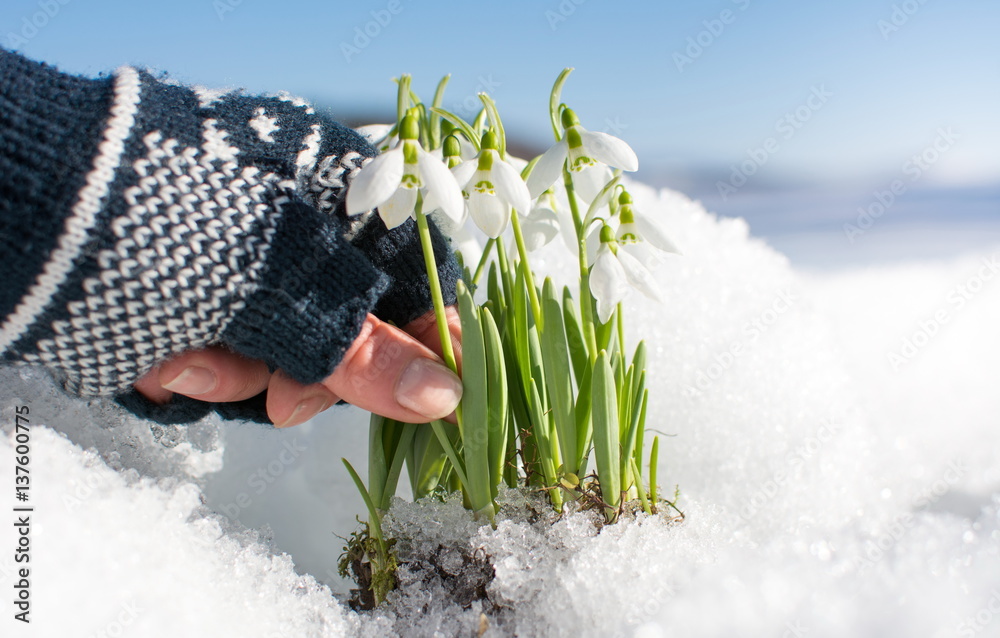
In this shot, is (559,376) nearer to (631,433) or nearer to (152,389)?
(631,433)

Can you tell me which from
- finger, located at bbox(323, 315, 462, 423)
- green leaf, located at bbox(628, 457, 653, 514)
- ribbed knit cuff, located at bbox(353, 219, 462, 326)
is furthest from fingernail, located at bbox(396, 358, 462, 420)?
green leaf, located at bbox(628, 457, 653, 514)

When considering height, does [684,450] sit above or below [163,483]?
above

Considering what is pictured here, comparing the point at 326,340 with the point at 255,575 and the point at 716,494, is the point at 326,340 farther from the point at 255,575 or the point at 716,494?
the point at 716,494

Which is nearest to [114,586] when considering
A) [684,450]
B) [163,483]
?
[163,483]

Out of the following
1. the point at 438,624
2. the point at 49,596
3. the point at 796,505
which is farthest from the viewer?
the point at 796,505

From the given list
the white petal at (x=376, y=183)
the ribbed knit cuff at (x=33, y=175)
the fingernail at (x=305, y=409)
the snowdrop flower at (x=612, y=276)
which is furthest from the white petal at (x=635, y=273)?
the ribbed knit cuff at (x=33, y=175)

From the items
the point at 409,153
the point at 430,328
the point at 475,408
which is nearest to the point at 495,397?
the point at 475,408

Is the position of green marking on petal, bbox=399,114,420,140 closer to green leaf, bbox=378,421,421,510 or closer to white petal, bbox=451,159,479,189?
white petal, bbox=451,159,479,189
